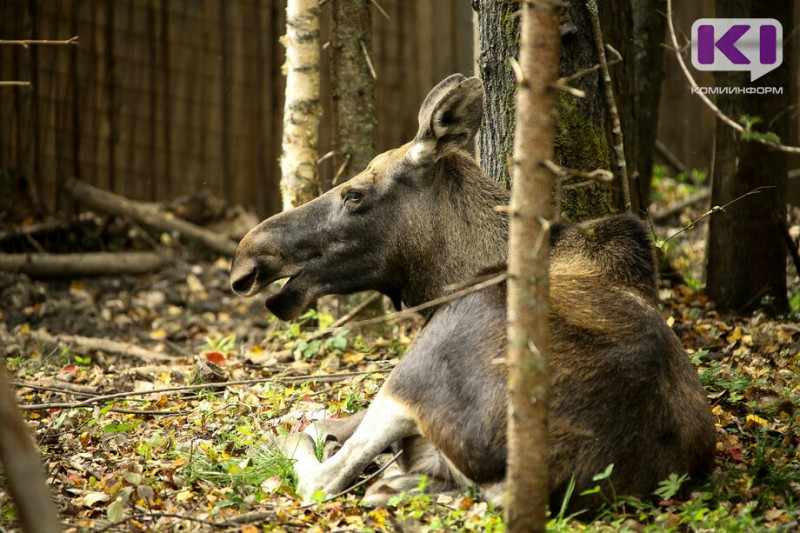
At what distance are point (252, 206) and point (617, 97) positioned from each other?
5786 millimetres

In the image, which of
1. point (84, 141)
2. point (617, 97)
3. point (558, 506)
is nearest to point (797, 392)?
point (558, 506)

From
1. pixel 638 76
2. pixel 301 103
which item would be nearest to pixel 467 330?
pixel 301 103

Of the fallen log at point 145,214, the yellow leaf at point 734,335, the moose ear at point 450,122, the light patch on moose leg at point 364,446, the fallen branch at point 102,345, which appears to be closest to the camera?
the light patch on moose leg at point 364,446

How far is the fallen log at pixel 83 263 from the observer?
9812 millimetres

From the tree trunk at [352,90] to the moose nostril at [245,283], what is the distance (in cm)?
216

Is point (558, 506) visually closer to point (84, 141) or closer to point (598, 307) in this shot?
point (598, 307)

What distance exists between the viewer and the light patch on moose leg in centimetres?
447

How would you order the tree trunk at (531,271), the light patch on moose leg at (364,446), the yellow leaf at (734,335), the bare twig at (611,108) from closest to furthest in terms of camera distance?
the tree trunk at (531,271)
the light patch on moose leg at (364,446)
the bare twig at (611,108)
the yellow leaf at (734,335)

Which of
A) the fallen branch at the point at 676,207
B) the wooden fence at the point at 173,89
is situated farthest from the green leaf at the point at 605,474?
the wooden fence at the point at 173,89

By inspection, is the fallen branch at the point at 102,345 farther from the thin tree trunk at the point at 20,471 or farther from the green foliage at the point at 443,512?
the thin tree trunk at the point at 20,471

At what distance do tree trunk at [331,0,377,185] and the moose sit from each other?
6.24 feet

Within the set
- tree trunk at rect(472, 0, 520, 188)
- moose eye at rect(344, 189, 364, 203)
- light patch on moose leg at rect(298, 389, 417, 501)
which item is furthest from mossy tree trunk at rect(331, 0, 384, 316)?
light patch on moose leg at rect(298, 389, 417, 501)

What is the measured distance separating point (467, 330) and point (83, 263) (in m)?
7.00

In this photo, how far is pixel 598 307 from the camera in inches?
179
